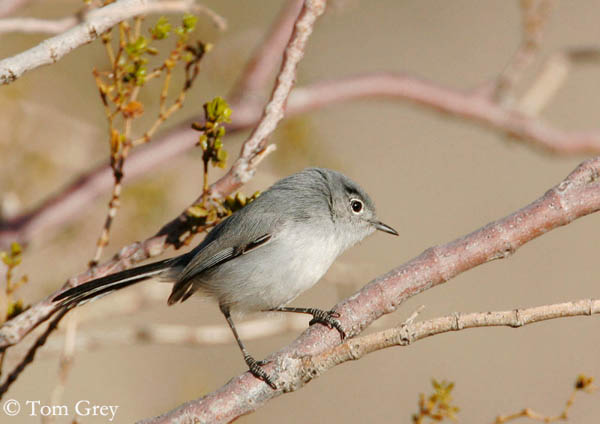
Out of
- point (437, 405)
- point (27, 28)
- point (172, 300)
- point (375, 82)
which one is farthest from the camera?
point (375, 82)

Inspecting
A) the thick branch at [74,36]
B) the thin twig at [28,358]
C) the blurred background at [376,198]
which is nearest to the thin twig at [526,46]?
the blurred background at [376,198]

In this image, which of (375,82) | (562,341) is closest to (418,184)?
(562,341)

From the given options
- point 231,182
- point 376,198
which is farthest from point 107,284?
point 376,198

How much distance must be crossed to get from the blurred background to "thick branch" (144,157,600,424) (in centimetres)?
90

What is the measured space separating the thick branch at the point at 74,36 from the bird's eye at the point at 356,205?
4.36 ft

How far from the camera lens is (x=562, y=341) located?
4727 millimetres

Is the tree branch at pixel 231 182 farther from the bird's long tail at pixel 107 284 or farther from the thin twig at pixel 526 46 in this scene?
the thin twig at pixel 526 46

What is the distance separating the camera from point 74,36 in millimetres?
1379

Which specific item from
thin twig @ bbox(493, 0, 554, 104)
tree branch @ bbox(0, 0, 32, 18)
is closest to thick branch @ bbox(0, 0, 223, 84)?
tree branch @ bbox(0, 0, 32, 18)

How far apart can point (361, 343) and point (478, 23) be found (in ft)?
18.3

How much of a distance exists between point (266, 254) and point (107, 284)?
0.60 metres

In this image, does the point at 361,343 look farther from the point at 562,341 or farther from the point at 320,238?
the point at 562,341

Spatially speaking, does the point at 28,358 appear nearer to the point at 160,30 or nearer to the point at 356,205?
the point at 160,30

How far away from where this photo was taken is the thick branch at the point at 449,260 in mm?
1597
